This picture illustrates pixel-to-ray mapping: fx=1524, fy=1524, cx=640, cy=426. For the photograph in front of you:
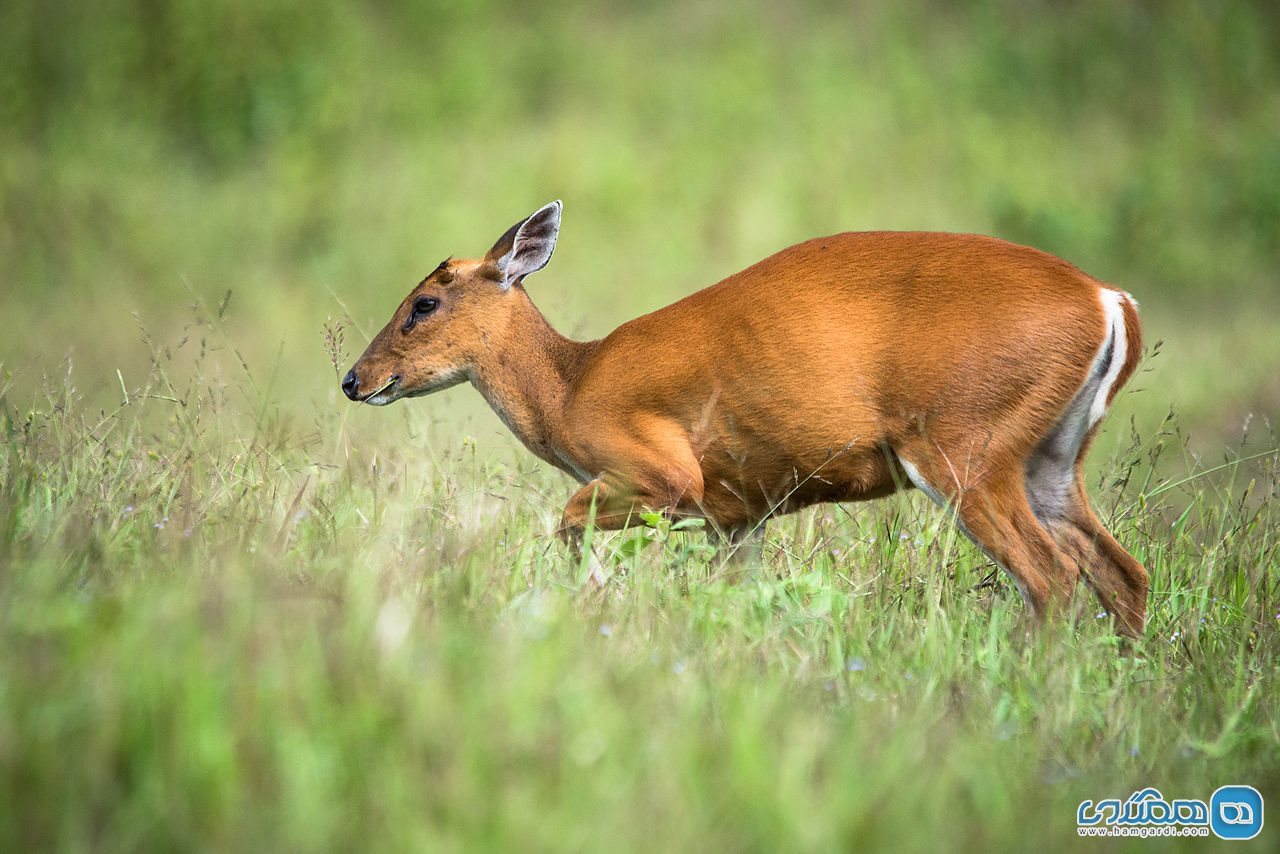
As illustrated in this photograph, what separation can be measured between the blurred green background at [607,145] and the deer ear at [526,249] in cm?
754

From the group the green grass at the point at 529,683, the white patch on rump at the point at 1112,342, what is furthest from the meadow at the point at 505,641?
the white patch on rump at the point at 1112,342

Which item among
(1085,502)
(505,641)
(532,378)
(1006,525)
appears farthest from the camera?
(532,378)

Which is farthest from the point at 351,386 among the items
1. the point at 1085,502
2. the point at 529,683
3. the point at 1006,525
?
the point at 529,683

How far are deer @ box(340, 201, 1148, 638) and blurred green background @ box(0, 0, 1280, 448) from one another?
8.28 metres

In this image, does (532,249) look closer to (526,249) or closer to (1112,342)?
(526,249)

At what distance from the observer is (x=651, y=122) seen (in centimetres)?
1858

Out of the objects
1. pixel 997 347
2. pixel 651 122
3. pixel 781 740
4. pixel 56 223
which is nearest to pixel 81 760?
pixel 781 740

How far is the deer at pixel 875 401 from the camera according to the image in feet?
17.2

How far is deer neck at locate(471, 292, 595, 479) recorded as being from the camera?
19.5ft

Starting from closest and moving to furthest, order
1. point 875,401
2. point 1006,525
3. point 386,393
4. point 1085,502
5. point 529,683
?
point 529,683
point 1006,525
point 875,401
point 1085,502
point 386,393

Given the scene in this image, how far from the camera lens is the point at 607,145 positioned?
1789 centimetres

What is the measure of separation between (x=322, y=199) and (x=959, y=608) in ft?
42.1

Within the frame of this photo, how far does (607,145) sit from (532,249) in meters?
11.9

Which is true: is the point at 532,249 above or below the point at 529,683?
above
